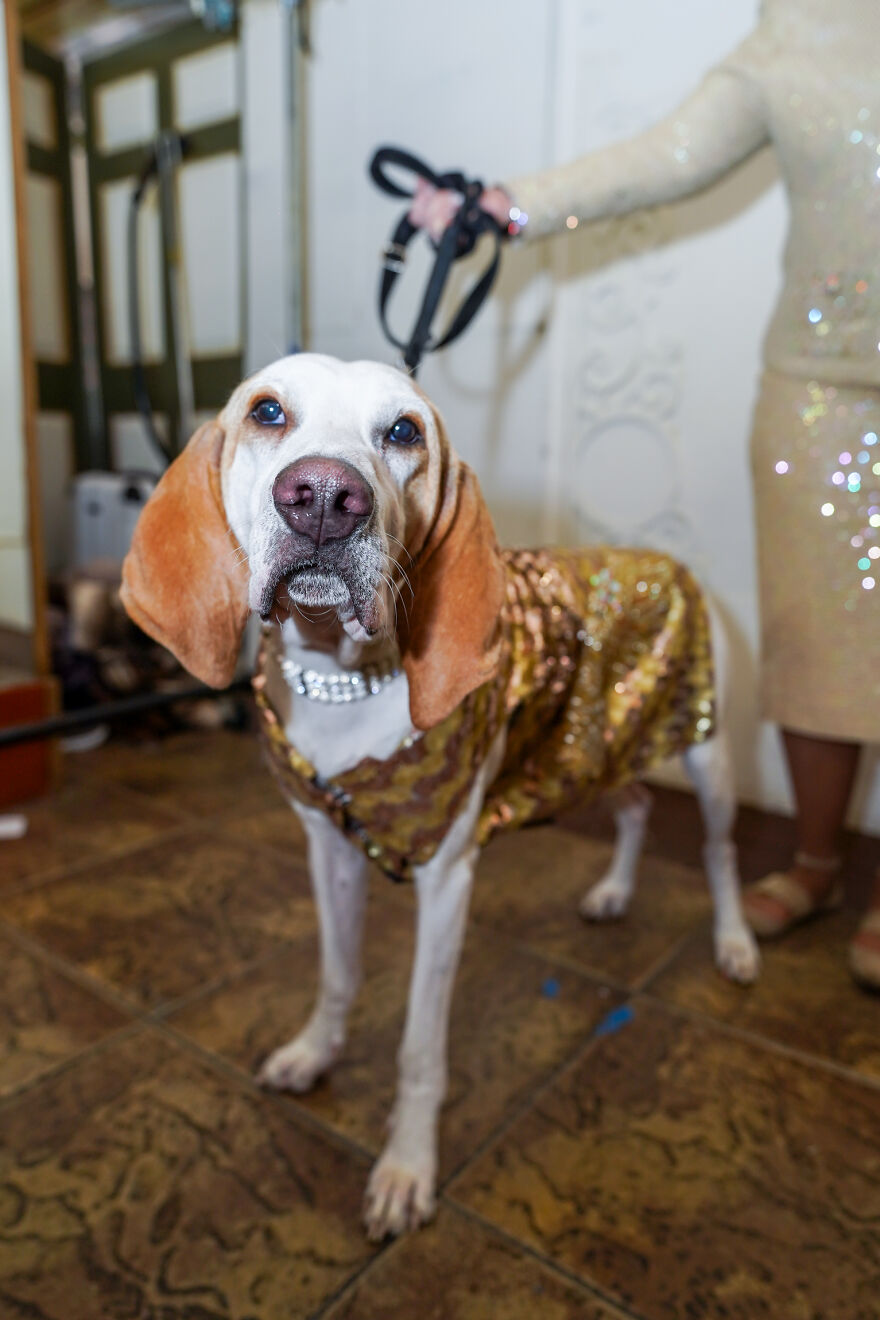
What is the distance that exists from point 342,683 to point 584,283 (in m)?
1.69

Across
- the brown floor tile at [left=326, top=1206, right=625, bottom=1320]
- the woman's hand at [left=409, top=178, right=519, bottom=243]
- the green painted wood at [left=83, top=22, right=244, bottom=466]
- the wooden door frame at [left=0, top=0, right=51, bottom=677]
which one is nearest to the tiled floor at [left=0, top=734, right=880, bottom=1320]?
the brown floor tile at [left=326, top=1206, right=625, bottom=1320]

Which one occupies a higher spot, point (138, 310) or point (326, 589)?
point (138, 310)

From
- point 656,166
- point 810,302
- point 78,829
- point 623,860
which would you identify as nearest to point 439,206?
point 656,166

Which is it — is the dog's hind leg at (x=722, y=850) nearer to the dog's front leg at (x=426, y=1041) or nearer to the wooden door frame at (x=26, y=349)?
the dog's front leg at (x=426, y=1041)

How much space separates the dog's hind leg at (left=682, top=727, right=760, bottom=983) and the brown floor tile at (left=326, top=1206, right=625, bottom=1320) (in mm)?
643

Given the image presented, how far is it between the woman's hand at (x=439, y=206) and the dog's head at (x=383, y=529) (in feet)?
1.76

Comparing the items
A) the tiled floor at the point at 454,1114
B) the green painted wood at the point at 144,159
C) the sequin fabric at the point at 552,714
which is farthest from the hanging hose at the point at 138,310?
the sequin fabric at the point at 552,714

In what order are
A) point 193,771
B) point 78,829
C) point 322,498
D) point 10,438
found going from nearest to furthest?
1. point 322,498
2. point 78,829
3. point 10,438
4. point 193,771

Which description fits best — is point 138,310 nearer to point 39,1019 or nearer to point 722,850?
point 39,1019

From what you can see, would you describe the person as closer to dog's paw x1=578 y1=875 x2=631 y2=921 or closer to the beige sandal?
the beige sandal

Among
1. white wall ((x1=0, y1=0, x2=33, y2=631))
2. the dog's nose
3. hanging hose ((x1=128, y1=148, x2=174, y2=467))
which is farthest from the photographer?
hanging hose ((x1=128, y1=148, x2=174, y2=467))

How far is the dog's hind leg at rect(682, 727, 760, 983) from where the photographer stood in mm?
1327

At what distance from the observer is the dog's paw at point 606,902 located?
1550 mm

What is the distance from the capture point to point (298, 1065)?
1106 mm
